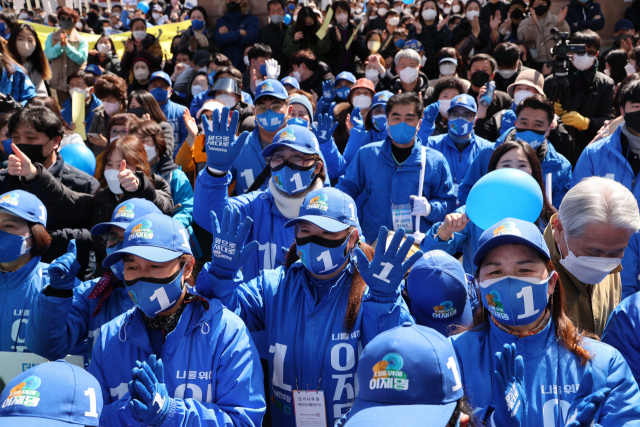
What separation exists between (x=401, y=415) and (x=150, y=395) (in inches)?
37.0

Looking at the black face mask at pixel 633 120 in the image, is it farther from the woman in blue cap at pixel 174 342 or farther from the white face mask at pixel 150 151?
the white face mask at pixel 150 151

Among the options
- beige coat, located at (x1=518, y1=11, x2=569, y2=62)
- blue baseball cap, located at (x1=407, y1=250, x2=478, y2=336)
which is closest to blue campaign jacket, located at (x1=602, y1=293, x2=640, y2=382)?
blue baseball cap, located at (x1=407, y1=250, x2=478, y2=336)

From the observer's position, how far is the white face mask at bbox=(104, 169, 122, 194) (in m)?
4.52

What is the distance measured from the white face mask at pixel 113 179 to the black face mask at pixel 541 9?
7.85 metres

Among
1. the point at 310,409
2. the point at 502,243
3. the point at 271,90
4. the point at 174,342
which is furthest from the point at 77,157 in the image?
the point at 502,243

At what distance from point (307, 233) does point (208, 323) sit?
2.23 ft

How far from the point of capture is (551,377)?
235 cm

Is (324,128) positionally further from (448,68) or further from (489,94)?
(448,68)

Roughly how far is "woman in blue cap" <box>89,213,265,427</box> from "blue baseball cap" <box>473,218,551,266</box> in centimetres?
115

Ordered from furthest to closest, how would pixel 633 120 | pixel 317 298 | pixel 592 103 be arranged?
pixel 592 103, pixel 633 120, pixel 317 298

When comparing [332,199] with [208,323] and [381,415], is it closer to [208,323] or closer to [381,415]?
[208,323]

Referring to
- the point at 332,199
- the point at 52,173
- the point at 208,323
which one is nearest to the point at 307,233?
the point at 332,199

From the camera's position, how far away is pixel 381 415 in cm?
170

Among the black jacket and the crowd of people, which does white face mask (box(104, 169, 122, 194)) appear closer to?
the crowd of people
